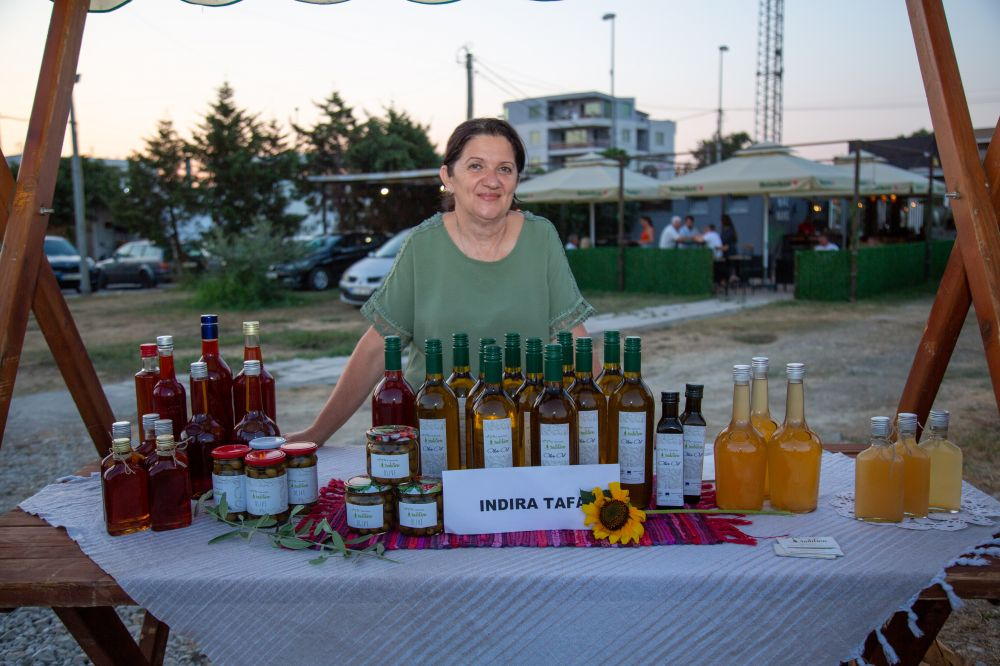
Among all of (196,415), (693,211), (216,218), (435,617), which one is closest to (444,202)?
(196,415)

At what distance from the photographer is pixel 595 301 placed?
15109 mm

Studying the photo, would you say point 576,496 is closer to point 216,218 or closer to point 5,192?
point 5,192

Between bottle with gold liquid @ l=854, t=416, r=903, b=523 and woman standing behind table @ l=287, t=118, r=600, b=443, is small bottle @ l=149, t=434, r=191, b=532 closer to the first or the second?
woman standing behind table @ l=287, t=118, r=600, b=443

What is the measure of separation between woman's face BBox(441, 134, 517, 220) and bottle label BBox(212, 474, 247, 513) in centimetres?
103

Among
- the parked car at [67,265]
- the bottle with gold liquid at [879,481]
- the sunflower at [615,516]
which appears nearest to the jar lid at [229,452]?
the sunflower at [615,516]

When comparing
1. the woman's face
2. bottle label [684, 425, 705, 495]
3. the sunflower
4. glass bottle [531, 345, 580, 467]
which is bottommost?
the sunflower

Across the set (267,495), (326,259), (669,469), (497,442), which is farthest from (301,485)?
(326,259)

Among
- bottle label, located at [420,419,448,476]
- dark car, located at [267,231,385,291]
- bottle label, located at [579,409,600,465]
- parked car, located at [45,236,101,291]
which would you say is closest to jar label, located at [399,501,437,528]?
bottle label, located at [420,419,448,476]

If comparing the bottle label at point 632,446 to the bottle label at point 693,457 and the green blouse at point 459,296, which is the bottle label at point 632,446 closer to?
the bottle label at point 693,457

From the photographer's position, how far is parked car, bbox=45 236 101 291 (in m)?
20.3

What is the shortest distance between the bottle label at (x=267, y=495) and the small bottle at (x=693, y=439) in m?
0.93

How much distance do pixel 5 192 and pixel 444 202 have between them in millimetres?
1261

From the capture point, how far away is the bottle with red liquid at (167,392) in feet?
6.56

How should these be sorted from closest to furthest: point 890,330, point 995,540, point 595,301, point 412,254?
point 995,540
point 412,254
point 890,330
point 595,301
